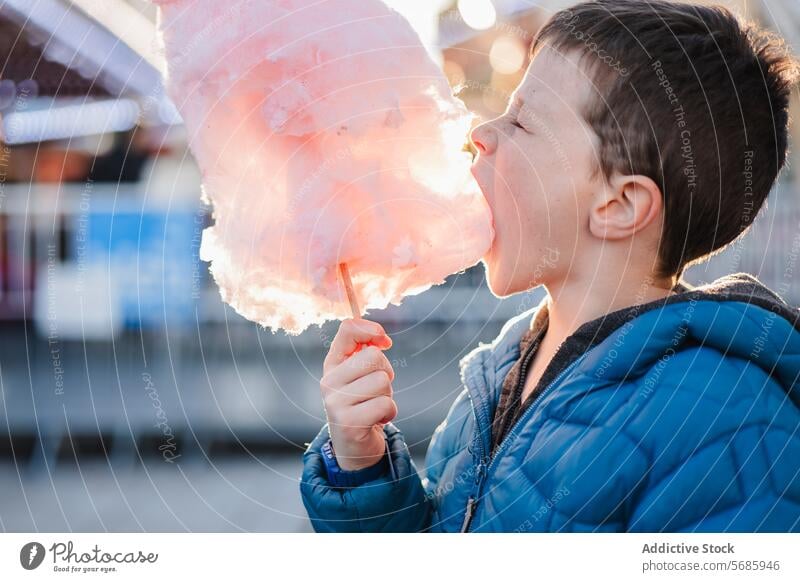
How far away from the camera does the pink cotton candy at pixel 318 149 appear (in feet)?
4.28

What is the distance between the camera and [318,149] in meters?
1.36

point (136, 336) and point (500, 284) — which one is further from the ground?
point (136, 336)

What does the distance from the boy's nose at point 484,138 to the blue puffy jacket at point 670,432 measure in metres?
0.37

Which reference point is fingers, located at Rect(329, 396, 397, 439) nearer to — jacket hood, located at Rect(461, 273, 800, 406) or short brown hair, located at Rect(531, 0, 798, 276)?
jacket hood, located at Rect(461, 273, 800, 406)

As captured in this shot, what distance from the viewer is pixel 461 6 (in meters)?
1.95

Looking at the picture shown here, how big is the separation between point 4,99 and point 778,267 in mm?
3340

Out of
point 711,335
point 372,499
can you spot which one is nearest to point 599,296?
point 711,335

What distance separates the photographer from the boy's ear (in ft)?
4.10

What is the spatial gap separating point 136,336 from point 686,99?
444 centimetres

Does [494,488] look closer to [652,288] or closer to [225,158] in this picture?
[652,288]

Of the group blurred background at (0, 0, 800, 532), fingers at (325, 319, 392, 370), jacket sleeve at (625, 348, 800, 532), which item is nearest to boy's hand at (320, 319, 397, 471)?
fingers at (325, 319, 392, 370)

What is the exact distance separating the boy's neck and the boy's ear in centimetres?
8

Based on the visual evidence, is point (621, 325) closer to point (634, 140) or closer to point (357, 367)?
point (634, 140)

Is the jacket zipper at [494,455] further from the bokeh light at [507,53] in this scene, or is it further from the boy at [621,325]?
the bokeh light at [507,53]
